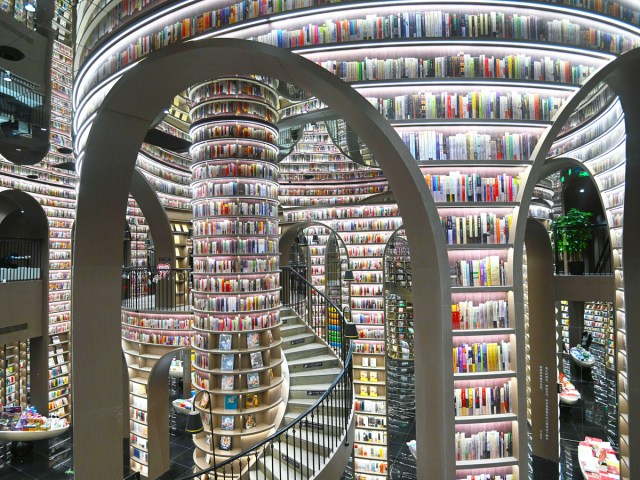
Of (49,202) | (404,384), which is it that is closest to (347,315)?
(404,384)

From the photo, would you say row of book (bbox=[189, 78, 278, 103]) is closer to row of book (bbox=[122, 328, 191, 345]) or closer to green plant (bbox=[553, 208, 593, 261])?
row of book (bbox=[122, 328, 191, 345])

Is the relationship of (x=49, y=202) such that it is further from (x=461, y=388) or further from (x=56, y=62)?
(x=461, y=388)

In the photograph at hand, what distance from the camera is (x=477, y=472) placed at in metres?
2.75

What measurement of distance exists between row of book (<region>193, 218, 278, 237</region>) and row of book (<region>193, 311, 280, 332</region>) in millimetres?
1280

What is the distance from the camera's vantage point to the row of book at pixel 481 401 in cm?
277

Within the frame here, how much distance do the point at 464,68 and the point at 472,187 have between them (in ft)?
2.83

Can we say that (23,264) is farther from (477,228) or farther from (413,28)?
(477,228)

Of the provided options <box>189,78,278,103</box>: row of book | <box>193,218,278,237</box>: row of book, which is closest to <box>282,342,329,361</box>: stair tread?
<box>193,218,278,237</box>: row of book

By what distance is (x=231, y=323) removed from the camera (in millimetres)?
5703

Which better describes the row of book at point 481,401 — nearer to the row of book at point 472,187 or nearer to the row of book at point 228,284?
the row of book at point 472,187

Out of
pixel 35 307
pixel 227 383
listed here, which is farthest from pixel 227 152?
pixel 35 307

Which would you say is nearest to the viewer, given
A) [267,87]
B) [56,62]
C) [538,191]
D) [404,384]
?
[267,87]

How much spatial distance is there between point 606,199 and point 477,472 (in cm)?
453

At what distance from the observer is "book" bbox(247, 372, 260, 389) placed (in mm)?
5742
